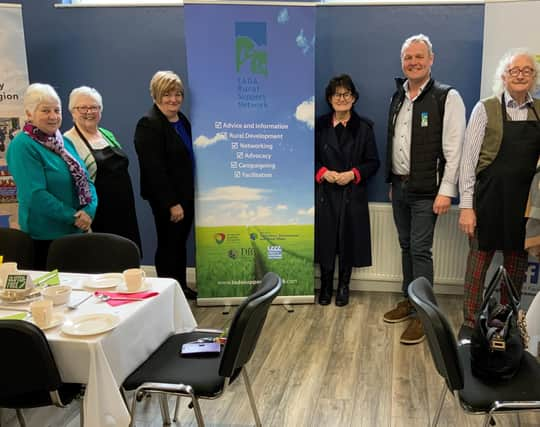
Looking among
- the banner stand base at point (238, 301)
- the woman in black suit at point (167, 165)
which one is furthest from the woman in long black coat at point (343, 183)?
the woman in black suit at point (167, 165)

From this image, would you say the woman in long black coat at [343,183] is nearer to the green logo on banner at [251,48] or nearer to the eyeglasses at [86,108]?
the green logo on banner at [251,48]

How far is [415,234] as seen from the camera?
3.27 m

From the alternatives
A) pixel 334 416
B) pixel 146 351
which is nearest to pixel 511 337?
pixel 334 416

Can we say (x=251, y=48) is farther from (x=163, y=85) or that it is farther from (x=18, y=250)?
(x=18, y=250)

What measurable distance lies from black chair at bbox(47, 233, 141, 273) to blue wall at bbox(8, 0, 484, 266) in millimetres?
1608

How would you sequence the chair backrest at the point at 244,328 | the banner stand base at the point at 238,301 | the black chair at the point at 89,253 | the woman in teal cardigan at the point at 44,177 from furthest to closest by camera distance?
the banner stand base at the point at 238,301, the woman in teal cardigan at the point at 44,177, the black chair at the point at 89,253, the chair backrest at the point at 244,328

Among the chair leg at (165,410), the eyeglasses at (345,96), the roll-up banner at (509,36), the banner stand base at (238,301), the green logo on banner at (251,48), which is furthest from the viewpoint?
the banner stand base at (238,301)

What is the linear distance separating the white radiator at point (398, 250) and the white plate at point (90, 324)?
244cm

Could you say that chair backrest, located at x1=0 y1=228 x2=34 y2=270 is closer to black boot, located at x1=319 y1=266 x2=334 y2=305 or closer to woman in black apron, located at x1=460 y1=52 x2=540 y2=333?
black boot, located at x1=319 y1=266 x2=334 y2=305

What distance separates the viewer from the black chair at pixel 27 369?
64.8 inches

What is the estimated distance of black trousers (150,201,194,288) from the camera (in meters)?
3.62

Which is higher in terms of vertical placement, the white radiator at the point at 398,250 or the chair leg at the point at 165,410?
the white radiator at the point at 398,250

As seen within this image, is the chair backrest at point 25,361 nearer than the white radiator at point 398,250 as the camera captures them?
Yes

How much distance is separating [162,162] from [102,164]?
0.40m
